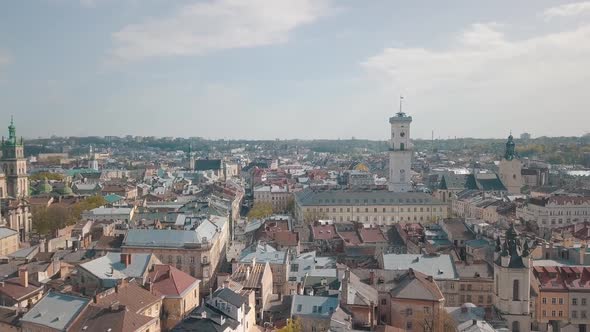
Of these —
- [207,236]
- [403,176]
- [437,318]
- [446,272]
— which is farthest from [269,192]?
[437,318]

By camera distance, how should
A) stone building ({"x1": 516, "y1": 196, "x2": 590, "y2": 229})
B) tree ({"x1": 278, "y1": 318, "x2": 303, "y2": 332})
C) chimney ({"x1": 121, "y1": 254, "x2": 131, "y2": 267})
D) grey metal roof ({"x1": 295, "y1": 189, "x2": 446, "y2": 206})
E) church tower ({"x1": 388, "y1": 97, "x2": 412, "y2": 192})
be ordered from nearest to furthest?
1. tree ({"x1": 278, "y1": 318, "x2": 303, "y2": 332})
2. chimney ({"x1": 121, "y1": 254, "x2": 131, "y2": 267})
3. stone building ({"x1": 516, "y1": 196, "x2": 590, "y2": 229})
4. grey metal roof ({"x1": 295, "y1": 189, "x2": 446, "y2": 206})
5. church tower ({"x1": 388, "y1": 97, "x2": 412, "y2": 192})

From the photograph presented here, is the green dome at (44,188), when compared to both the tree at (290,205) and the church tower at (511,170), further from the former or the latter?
the church tower at (511,170)

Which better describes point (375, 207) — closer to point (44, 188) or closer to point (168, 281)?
point (44, 188)

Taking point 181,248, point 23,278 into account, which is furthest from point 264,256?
point 23,278

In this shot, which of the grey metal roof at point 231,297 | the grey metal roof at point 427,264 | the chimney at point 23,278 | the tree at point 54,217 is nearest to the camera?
the grey metal roof at point 231,297

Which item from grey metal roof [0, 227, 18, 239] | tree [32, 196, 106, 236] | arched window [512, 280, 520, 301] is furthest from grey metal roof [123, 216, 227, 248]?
tree [32, 196, 106, 236]

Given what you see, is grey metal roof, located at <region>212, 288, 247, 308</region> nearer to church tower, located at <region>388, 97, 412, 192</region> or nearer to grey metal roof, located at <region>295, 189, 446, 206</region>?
grey metal roof, located at <region>295, 189, 446, 206</region>

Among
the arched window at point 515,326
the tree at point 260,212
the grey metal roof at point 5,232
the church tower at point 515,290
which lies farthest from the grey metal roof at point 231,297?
the tree at point 260,212
